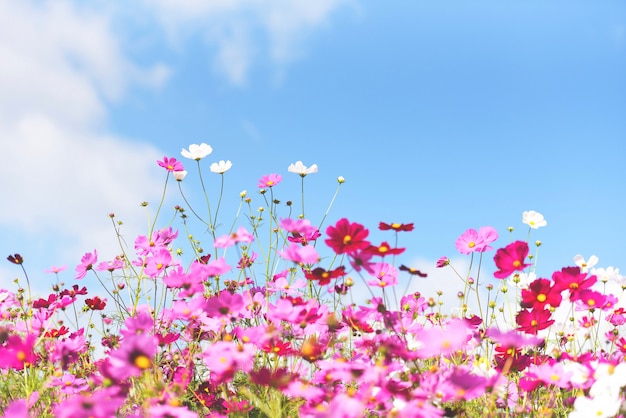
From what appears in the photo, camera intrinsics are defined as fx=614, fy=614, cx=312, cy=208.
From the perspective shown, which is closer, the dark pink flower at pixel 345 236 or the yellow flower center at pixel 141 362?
the yellow flower center at pixel 141 362

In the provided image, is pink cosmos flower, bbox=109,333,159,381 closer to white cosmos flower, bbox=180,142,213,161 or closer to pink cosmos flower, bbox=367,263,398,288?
pink cosmos flower, bbox=367,263,398,288

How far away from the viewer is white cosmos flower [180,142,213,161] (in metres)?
3.14

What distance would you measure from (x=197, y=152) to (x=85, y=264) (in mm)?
782

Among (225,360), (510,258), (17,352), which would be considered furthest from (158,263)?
(510,258)

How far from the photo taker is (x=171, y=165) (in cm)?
300

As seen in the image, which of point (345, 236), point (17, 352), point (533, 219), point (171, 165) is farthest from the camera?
point (171, 165)

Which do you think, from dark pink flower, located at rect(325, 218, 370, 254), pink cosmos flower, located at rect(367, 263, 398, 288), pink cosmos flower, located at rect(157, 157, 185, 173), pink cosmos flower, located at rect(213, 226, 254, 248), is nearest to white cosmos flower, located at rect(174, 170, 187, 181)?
pink cosmos flower, located at rect(157, 157, 185, 173)

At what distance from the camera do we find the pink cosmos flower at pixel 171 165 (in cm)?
298

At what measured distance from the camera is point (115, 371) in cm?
132

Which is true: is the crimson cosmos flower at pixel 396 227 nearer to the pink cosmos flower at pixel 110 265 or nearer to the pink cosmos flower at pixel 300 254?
the pink cosmos flower at pixel 300 254

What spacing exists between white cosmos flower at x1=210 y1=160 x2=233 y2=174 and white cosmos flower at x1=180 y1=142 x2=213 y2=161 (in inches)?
3.1

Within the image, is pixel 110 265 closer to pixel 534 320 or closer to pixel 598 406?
pixel 534 320

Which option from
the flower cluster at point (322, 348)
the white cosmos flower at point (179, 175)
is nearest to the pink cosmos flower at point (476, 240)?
the flower cluster at point (322, 348)

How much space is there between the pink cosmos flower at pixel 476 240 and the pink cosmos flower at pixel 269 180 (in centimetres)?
113
